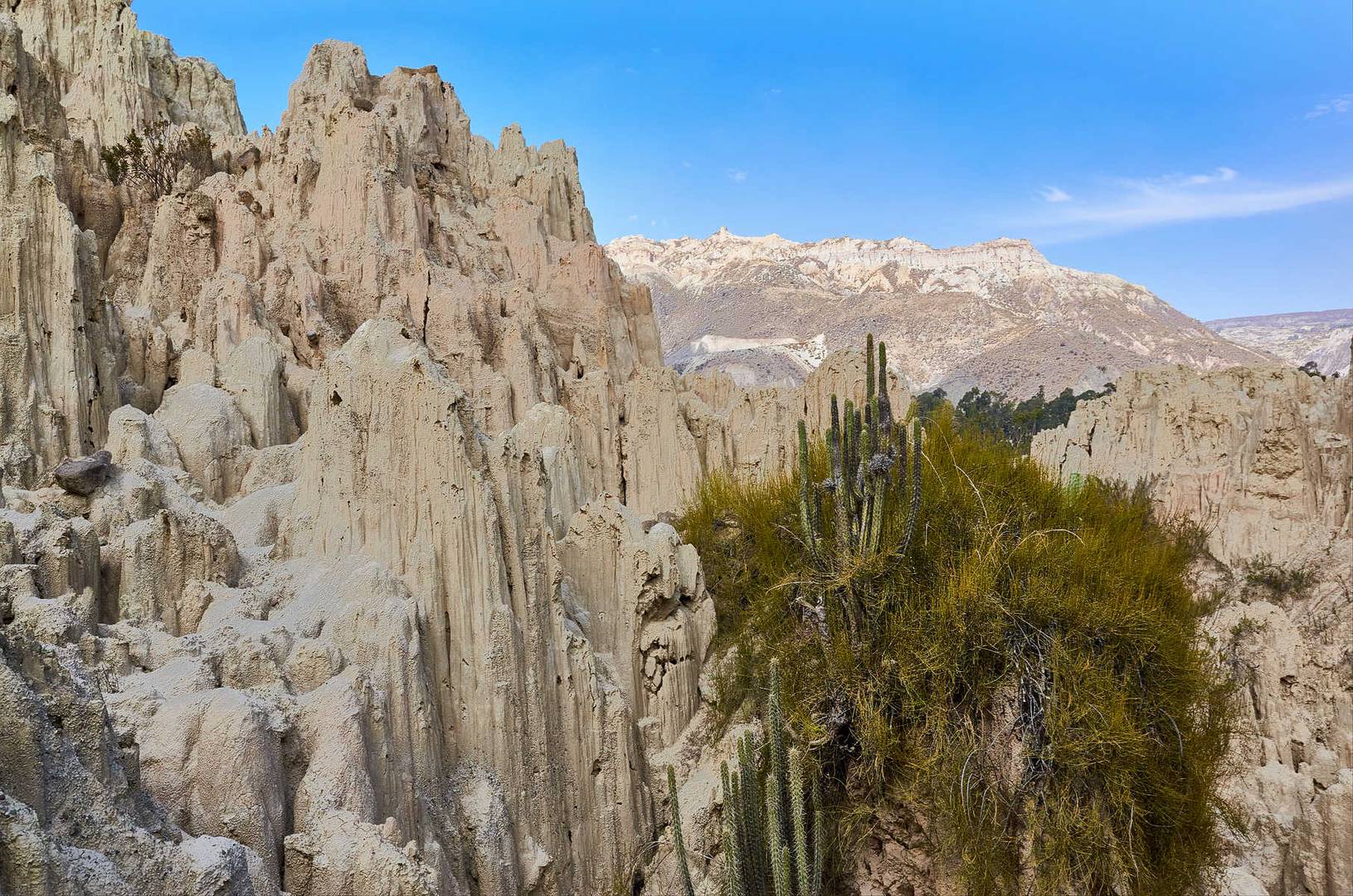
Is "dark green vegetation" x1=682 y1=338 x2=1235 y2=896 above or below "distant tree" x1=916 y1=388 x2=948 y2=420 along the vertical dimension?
below

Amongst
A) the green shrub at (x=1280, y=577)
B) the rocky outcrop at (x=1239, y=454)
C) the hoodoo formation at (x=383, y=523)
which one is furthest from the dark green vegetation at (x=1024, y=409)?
the green shrub at (x=1280, y=577)

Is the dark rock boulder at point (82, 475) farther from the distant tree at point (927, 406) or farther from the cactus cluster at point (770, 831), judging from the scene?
the distant tree at point (927, 406)

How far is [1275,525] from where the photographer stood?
19.6 meters

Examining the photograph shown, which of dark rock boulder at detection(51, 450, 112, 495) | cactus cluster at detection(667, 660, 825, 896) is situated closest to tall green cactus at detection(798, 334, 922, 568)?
cactus cluster at detection(667, 660, 825, 896)

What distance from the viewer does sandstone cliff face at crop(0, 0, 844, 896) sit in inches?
229

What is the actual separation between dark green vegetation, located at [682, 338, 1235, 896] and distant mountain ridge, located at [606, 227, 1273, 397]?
8597 cm

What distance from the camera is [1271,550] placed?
63.6 feet

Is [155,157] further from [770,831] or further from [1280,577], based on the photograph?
[1280,577]

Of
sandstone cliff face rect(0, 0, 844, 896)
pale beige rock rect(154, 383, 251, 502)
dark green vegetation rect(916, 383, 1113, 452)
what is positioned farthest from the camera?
dark green vegetation rect(916, 383, 1113, 452)

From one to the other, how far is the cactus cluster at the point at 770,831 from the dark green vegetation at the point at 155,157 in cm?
2033

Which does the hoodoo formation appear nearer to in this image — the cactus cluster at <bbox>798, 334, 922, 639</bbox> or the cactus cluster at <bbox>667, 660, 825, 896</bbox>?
the cactus cluster at <bbox>667, 660, 825, 896</bbox>

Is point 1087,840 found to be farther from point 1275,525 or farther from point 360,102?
point 360,102

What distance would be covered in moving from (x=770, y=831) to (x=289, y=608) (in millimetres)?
4745

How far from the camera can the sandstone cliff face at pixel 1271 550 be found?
12.0m
